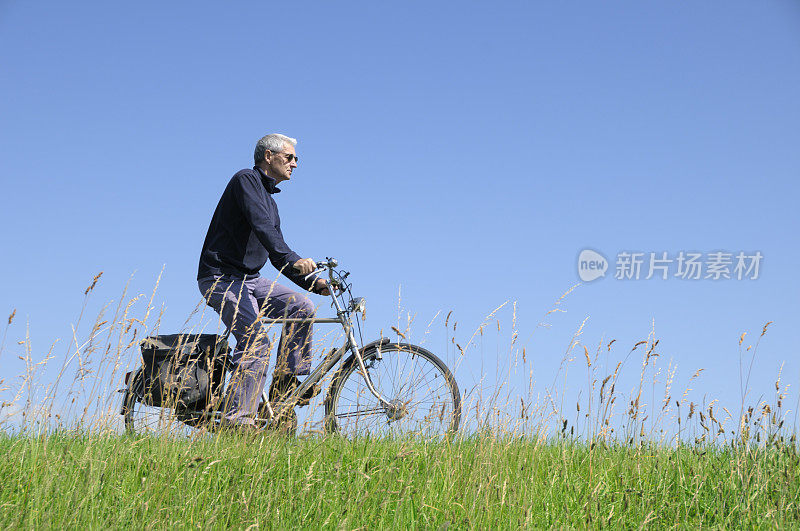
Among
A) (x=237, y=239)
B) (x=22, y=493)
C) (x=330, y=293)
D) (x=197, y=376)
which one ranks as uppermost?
(x=237, y=239)

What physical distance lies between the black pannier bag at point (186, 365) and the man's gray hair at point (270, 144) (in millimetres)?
1740

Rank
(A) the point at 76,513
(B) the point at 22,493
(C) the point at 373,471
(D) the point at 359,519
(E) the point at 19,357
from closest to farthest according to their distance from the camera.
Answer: (A) the point at 76,513 → (D) the point at 359,519 → (B) the point at 22,493 → (C) the point at 373,471 → (E) the point at 19,357

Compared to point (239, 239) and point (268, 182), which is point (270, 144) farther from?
point (239, 239)

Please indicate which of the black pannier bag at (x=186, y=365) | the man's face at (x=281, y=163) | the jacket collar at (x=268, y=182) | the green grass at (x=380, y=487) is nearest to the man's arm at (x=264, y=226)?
the jacket collar at (x=268, y=182)

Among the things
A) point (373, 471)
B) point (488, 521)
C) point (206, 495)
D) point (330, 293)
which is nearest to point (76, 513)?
point (206, 495)

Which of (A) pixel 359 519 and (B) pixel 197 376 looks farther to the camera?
(B) pixel 197 376

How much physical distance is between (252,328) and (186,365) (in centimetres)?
81

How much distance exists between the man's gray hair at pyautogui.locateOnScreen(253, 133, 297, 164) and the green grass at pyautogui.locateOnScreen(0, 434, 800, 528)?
8.95 ft

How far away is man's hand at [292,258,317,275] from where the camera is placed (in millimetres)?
5529

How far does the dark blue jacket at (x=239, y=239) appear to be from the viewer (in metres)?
5.80

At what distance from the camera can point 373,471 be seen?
13.3 feet

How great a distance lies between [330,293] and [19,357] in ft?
8.00

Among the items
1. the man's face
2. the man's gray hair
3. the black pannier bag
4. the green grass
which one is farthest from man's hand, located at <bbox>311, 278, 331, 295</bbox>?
the green grass

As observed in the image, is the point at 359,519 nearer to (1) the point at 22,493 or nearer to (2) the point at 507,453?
(2) the point at 507,453
